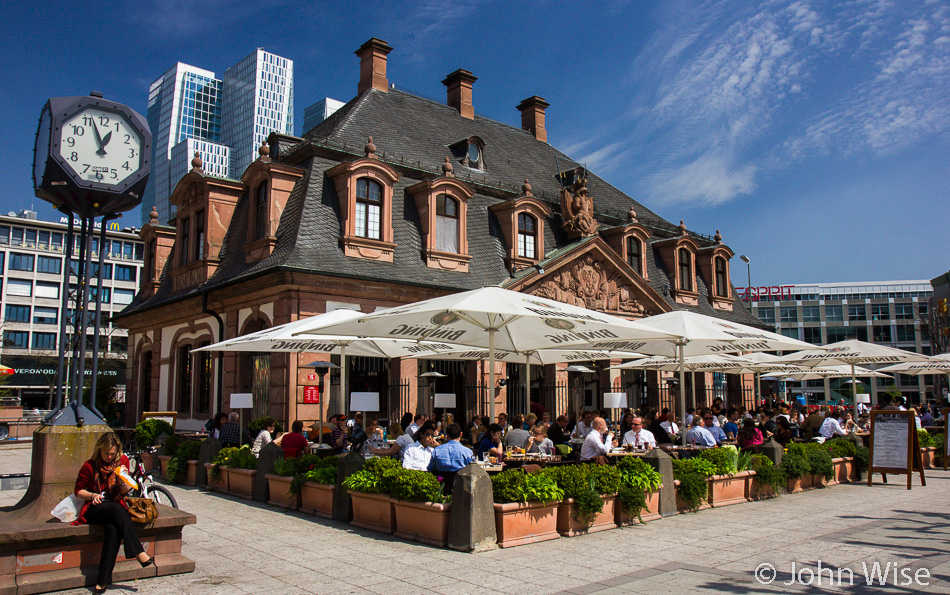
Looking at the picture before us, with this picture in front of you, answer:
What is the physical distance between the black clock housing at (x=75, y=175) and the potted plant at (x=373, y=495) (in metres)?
4.45

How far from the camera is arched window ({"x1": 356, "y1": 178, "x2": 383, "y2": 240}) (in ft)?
68.5

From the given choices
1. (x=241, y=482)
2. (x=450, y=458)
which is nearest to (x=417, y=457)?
(x=450, y=458)

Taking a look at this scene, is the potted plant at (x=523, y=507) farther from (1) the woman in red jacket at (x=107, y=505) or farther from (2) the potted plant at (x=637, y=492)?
(1) the woman in red jacket at (x=107, y=505)

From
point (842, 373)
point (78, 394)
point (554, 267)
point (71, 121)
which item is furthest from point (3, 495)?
point (842, 373)

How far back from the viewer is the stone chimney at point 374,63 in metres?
28.0

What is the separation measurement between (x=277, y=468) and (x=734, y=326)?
9.08m

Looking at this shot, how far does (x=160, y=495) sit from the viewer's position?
30.3ft

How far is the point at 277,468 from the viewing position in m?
11.8

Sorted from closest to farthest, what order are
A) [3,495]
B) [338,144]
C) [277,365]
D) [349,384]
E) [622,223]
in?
[3,495], [277,365], [349,384], [338,144], [622,223]

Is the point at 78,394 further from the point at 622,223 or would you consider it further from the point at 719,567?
the point at 622,223

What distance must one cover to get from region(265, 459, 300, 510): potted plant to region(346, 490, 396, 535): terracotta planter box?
169 cm

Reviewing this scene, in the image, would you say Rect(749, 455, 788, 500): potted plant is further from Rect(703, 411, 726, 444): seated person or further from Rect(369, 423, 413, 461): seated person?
Rect(369, 423, 413, 461): seated person

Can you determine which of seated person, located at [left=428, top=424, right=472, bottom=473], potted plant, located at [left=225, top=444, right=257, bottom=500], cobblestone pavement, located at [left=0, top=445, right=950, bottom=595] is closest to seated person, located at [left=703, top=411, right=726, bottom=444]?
cobblestone pavement, located at [left=0, top=445, right=950, bottom=595]

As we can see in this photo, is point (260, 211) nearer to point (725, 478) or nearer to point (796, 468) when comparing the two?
point (725, 478)
